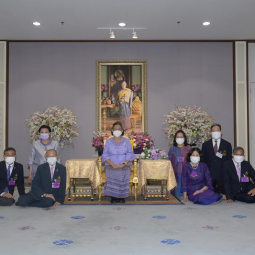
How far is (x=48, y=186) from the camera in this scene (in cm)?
596

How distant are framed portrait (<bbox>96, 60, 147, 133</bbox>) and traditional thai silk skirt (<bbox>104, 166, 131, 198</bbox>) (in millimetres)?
3358

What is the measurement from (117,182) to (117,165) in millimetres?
313

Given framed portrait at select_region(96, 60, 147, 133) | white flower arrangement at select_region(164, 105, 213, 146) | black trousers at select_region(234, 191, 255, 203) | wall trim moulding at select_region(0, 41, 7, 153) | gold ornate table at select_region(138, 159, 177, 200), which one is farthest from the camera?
framed portrait at select_region(96, 60, 147, 133)

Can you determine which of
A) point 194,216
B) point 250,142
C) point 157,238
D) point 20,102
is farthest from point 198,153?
point 20,102

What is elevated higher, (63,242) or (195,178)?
(195,178)

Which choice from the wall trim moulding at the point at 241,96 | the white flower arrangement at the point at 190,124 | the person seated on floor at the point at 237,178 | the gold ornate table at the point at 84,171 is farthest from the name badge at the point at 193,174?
the wall trim moulding at the point at 241,96

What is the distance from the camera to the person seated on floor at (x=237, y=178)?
6.25 meters

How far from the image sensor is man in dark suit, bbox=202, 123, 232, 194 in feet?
22.8

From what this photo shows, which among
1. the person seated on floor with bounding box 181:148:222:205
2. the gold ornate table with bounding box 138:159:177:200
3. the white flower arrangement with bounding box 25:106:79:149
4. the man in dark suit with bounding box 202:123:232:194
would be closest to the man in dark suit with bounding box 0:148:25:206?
the white flower arrangement with bounding box 25:106:79:149

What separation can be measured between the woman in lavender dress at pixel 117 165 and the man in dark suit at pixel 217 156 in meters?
1.57

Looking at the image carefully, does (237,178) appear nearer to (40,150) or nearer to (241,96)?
(40,150)

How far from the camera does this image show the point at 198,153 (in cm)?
644

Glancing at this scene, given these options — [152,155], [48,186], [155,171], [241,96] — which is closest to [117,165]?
[155,171]

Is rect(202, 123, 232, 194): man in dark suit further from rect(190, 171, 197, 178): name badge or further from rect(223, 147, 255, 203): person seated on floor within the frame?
rect(190, 171, 197, 178): name badge
